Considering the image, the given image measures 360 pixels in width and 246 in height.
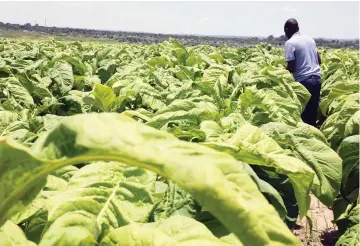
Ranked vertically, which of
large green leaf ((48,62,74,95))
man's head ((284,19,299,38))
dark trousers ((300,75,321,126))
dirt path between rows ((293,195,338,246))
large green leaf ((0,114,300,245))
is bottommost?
dirt path between rows ((293,195,338,246))

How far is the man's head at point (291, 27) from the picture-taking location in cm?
693

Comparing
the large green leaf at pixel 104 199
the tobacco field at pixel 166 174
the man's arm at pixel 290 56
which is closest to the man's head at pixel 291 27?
the man's arm at pixel 290 56

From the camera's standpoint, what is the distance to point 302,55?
6.81 m

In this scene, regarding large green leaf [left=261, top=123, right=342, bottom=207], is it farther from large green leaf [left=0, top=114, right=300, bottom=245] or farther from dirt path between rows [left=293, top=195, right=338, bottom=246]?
dirt path between rows [left=293, top=195, right=338, bottom=246]

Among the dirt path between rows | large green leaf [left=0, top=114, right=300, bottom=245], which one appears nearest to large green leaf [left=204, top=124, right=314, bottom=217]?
large green leaf [left=0, top=114, right=300, bottom=245]

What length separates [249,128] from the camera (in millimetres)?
1845

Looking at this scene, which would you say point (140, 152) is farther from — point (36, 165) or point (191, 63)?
Result: point (191, 63)

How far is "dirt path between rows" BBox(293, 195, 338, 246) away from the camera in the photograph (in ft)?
14.4

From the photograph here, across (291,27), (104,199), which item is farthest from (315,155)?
(291,27)

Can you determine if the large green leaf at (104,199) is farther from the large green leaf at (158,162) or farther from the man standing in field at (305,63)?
the man standing in field at (305,63)

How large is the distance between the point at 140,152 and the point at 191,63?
5997 millimetres

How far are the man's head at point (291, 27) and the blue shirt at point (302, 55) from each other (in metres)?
0.16

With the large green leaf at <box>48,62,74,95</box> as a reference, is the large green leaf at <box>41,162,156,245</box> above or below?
above

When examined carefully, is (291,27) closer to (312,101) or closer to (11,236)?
(312,101)
